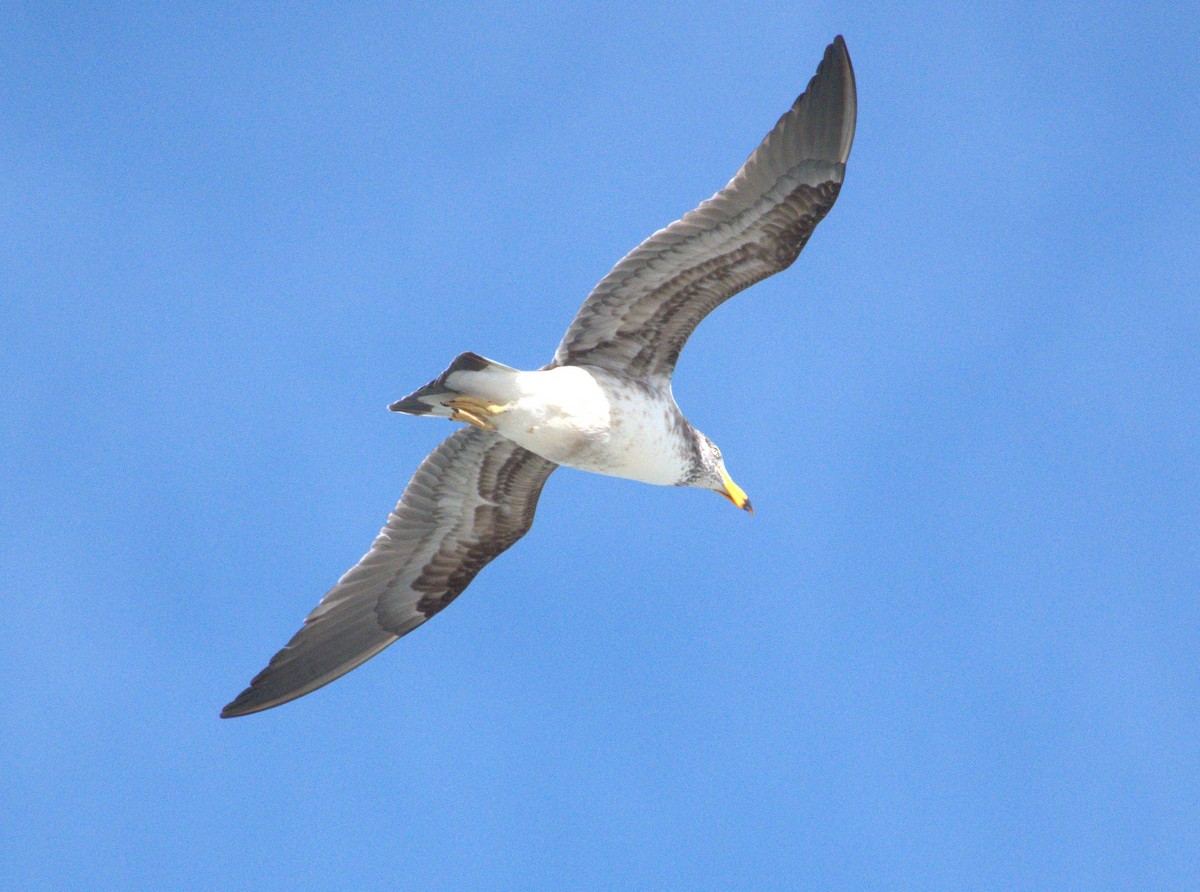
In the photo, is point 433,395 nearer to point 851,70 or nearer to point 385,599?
point 385,599

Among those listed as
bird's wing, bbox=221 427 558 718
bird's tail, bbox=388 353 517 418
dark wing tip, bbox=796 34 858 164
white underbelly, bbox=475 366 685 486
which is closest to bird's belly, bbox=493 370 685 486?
white underbelly, bbox=475 366 685 486

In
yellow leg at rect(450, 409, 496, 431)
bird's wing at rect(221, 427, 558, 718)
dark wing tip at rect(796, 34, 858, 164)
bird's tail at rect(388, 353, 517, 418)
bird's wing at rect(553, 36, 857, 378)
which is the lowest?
bird's wing at rect(221, 427, 558, 718)

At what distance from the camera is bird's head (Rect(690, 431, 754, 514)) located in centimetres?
1111

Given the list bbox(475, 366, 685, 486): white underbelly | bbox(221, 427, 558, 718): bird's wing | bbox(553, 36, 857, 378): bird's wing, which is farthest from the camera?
bbox(221, 427, 558, 718): bird's wing

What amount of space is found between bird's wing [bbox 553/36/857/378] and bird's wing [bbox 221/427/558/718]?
1.90 metres

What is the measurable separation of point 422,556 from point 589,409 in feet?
7.77

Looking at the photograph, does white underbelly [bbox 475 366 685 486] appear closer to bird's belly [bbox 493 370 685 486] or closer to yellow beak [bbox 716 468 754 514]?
bird's belly [bbox 493 370 685 486]

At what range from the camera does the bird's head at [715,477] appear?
11.1 m

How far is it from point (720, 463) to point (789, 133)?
2967 mm

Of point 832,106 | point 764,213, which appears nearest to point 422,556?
point 764,213

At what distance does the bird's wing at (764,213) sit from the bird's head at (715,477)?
5.33ft

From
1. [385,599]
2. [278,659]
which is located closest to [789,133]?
[385,599]

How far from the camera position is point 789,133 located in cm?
975

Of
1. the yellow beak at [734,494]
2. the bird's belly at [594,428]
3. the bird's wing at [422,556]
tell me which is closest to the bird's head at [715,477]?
the yellow beak at [734,494]
